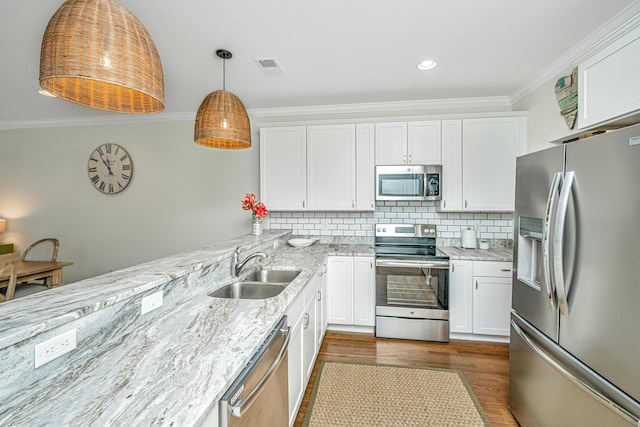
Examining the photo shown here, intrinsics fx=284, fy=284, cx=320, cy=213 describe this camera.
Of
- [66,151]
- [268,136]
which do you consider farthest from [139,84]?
[66,151]

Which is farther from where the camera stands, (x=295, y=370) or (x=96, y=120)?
(x=96, y=120)

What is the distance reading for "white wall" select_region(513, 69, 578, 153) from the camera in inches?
98.3

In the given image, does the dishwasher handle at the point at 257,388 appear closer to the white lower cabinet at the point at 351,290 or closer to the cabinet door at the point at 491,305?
the white lower cabinet at the point at 351,290

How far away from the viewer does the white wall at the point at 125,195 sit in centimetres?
379

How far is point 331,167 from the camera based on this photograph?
10.7ft

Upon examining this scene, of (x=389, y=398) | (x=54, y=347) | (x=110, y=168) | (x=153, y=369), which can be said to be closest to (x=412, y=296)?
(x=389, y=398)

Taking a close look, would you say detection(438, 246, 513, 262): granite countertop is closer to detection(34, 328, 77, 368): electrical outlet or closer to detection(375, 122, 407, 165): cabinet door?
detection(375, 122, 407, 165): cabinet door

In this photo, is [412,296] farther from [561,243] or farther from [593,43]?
[593,43]

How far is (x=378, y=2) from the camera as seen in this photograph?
1697 mm

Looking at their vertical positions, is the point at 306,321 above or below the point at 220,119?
below

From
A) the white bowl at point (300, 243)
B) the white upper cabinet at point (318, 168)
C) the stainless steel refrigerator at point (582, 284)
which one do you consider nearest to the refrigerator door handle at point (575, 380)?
the stainless steel refrigerator at point (582, 284)

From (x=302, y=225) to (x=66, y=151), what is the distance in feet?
11.7

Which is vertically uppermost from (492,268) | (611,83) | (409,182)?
(611,83)

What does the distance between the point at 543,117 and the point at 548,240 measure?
6.36 ft
